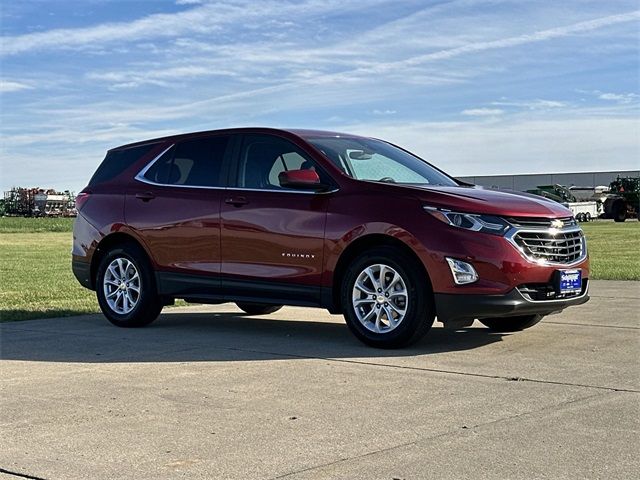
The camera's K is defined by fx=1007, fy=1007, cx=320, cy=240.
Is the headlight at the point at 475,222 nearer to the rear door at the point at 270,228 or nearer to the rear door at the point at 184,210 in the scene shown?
the rear door at the point at 270,228

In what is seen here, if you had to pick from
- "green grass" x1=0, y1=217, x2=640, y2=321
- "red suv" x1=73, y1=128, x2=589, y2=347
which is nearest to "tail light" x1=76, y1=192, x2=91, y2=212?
"red suv" x1=73, y1=128, x2=589, y2=347

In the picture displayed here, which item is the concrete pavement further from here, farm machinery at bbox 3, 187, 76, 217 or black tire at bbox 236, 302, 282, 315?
farm machinery at bbox 3, 187, 76, 217

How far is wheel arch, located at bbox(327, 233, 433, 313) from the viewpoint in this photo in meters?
8.00

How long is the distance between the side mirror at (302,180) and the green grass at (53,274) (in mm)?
3804

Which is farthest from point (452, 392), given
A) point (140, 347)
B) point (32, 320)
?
point (32, 320)

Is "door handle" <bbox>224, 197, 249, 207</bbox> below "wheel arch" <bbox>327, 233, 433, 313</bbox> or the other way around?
the other way around

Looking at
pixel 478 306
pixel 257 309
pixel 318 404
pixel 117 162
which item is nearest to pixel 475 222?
pixel 478 306

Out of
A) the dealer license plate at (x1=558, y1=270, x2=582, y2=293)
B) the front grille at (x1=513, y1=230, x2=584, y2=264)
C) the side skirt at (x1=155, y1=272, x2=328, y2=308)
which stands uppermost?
the front grille at (x1=513, y1=230, x2=584, y2=264)

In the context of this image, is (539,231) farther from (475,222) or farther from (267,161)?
(267,161)

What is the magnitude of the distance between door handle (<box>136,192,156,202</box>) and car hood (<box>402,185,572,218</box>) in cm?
278

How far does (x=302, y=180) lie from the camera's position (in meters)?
8.47

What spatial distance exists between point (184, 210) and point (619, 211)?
40.2 meters

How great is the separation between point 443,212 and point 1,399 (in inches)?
140

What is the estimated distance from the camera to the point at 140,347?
8.52 m
